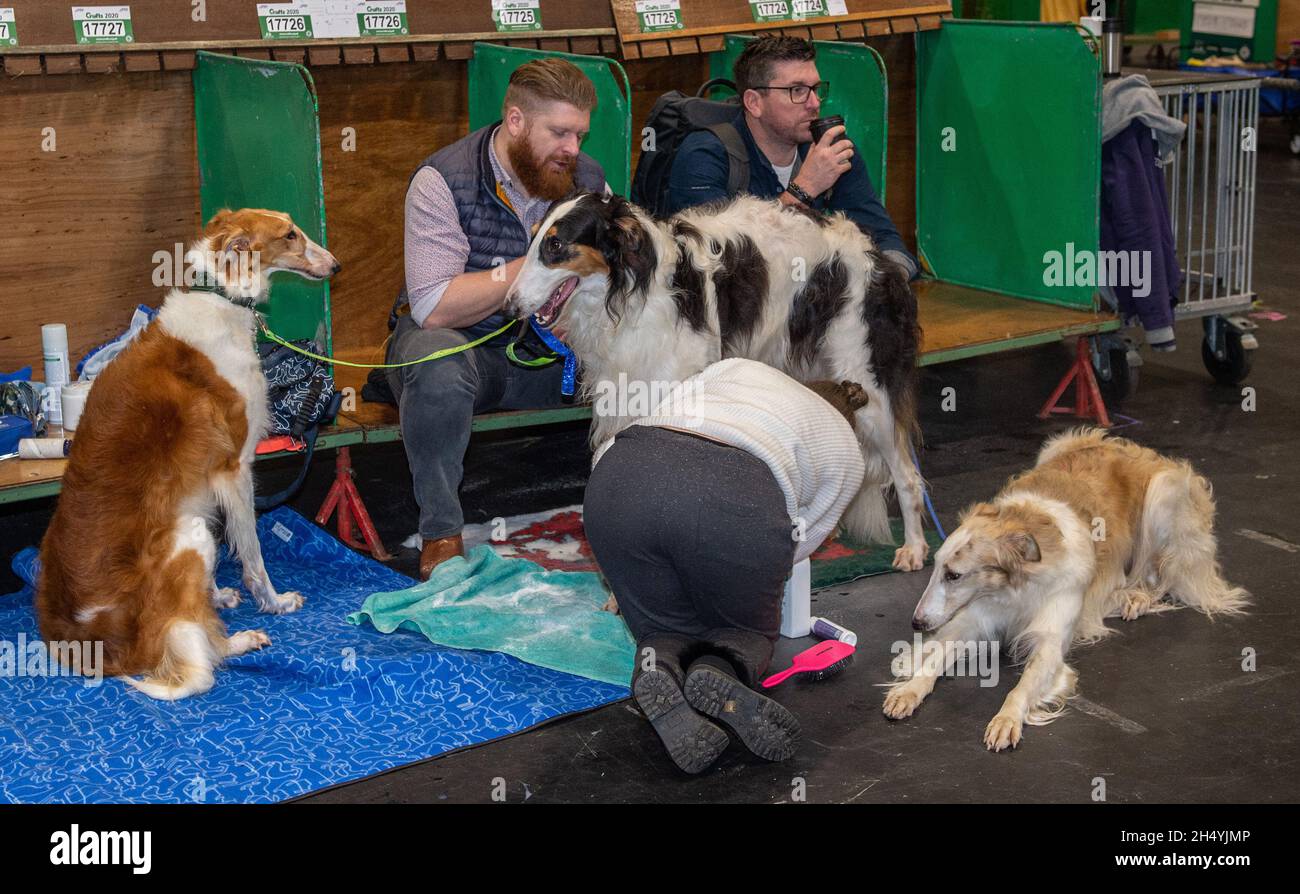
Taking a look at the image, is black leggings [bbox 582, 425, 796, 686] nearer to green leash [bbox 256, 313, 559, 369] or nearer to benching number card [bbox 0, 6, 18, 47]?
green leash [bbox 256, 313, 559, 369]

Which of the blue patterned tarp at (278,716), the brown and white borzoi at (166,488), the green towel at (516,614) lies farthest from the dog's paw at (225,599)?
the green towel at (516,614)

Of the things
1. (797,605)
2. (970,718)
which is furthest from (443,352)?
(970,718)

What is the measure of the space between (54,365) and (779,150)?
2.43 m

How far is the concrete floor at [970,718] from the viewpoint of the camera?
3.29 m

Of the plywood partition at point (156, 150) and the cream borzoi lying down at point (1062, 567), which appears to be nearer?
the cream borzoi lying down at point (1062, 567)

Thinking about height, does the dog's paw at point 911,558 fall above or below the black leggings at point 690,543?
below

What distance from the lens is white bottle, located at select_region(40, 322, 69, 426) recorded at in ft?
15.2

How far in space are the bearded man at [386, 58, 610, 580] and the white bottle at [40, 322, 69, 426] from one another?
109 centimetres

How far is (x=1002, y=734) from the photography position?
136 inches

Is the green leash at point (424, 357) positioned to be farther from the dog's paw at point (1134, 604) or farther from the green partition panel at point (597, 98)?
the dog's paw at point (1134, 604)

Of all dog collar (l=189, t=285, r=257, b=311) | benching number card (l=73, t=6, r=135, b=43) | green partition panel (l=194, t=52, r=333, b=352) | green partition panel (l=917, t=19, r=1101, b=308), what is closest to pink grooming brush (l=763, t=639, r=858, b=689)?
dog collar (l=189, t=285, r=257, b=311)

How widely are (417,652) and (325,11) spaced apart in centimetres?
247

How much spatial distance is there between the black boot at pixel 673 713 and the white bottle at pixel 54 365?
2.36 metres

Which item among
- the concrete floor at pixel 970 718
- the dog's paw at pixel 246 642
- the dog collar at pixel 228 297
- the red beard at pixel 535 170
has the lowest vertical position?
the concrete floor at pixel 970 718
